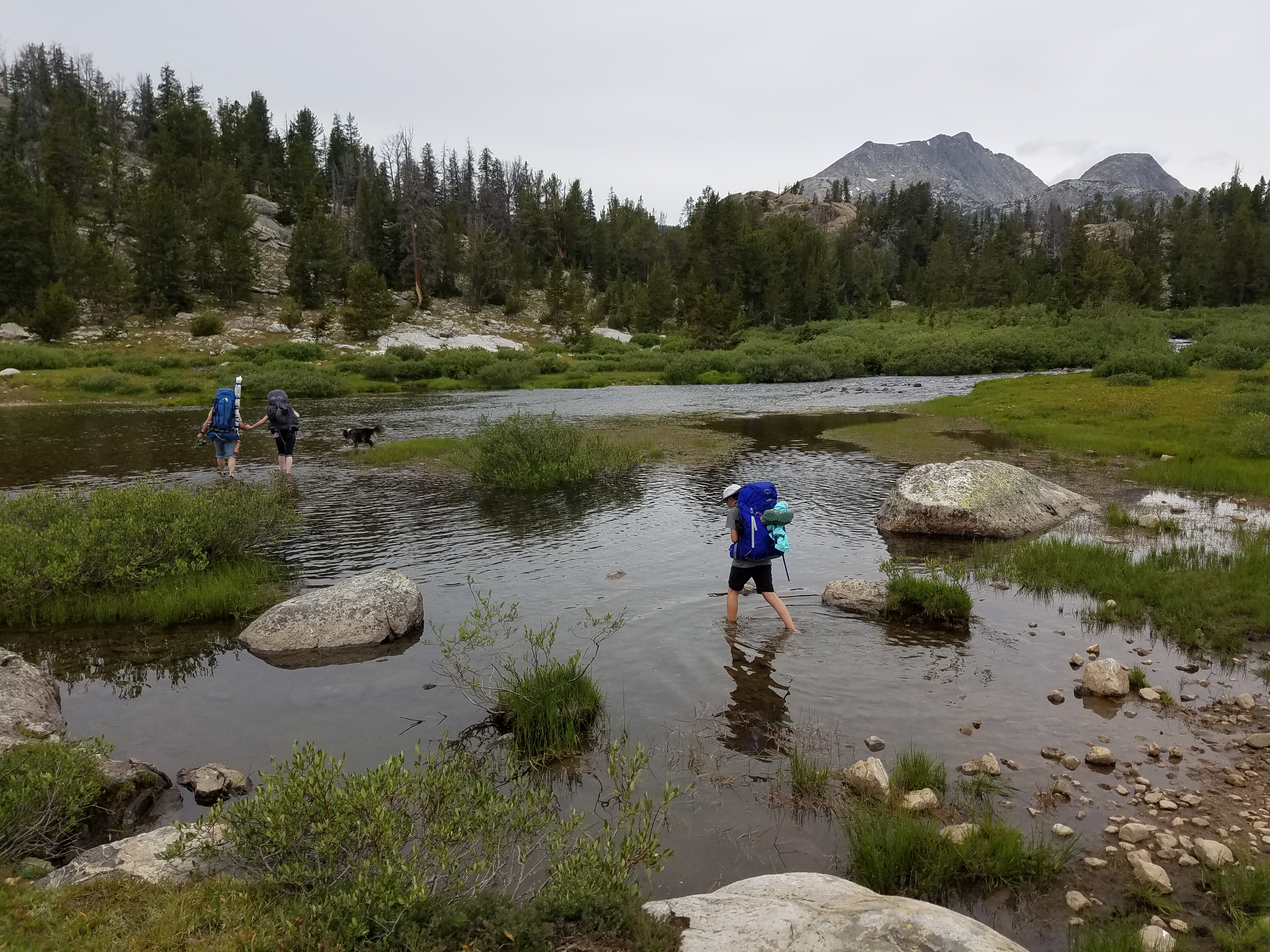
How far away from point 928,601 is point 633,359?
65.9 meters

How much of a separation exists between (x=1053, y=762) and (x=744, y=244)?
115 m

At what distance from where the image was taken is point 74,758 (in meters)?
6.68

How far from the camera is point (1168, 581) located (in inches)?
513

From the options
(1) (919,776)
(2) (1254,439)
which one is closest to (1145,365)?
(2) (1254,439)

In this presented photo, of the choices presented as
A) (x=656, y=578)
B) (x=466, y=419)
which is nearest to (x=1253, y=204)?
(x=466, y=419)

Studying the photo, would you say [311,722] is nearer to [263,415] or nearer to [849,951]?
[849,951]

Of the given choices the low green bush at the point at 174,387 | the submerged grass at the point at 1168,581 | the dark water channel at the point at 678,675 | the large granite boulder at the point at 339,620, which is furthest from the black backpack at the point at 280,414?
the low green bush at the point at 174,387

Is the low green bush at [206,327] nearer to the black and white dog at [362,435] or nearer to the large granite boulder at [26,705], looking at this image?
the black and white dog at [362,435]

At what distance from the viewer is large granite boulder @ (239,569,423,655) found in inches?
451

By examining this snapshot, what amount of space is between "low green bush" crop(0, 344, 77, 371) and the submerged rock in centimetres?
6020

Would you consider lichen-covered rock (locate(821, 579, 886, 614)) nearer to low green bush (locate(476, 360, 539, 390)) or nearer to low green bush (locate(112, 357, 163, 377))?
low green bush (locate(476, 360, 539, 390))

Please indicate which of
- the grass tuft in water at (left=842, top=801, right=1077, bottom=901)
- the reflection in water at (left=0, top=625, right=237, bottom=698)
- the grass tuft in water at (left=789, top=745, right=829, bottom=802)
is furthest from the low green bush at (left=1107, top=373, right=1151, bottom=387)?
the reflection in water at (left=0, top=625, right=237, bottom=698)

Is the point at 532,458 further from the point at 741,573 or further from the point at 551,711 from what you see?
the point at 551,711

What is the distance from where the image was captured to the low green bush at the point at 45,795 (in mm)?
5902
